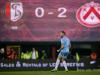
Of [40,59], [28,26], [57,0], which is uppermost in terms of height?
[57,0]

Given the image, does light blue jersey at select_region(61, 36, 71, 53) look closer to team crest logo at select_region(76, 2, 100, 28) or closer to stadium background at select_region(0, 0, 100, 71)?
stadium background at select_region(0, 0, 100, 71)

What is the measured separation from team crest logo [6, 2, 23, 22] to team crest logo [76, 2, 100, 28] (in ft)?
12.2

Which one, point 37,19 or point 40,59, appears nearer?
point 40,59

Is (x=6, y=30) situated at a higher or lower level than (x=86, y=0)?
lower

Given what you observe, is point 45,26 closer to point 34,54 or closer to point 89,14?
point 34,54

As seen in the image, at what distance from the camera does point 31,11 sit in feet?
85.3

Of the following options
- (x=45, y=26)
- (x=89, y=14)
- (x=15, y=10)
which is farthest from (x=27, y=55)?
(x=89, y=14)

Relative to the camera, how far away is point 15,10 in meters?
26.0

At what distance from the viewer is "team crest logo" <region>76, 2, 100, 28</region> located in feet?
86.1

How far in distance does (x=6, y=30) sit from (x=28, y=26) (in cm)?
143

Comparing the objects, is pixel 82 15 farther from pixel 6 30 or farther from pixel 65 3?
pixel 6 30

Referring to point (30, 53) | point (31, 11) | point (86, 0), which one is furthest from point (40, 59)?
point (86, 0)
